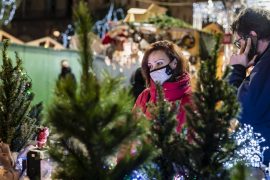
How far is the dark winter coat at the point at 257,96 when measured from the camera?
241cm

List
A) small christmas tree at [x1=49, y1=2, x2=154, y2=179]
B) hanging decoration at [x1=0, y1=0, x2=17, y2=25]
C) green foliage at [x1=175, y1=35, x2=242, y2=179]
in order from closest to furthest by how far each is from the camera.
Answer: small christmas tree at [x1=49, y1=2, x2=154, y2=179] → green foliage at [x1=175, y1=35, x2=242, y2=179] → hanging decoration at [x1=0, y1=0, x2=17, y2=25]

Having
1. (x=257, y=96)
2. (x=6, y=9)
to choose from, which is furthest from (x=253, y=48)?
(x=6, y=9)

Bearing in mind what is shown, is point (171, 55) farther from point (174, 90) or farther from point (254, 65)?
point (254, 65)

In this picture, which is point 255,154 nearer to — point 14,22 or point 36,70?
point 36,70

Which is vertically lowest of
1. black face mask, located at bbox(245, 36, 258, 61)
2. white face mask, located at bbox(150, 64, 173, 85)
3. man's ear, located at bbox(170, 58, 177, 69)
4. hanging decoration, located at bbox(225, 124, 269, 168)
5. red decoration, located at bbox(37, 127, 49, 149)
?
red decoration, located at bbox(37, 127, 49, 149)

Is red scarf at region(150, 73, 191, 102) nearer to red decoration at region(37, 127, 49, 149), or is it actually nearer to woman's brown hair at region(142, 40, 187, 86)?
woman's brown hair at region(142, 40, 187, 86)

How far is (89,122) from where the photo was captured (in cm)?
128

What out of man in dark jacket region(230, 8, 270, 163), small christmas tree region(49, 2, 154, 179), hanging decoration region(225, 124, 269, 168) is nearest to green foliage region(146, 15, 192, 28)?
man in dark jacket region(230, 8, 270, 163)

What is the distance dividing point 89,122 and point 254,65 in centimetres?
142

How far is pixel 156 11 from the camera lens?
13.3m

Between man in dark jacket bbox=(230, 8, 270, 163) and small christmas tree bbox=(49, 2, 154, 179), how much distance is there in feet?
3.81

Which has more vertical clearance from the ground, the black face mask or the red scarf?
the black face mask

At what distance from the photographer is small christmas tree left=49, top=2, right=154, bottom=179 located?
129cm

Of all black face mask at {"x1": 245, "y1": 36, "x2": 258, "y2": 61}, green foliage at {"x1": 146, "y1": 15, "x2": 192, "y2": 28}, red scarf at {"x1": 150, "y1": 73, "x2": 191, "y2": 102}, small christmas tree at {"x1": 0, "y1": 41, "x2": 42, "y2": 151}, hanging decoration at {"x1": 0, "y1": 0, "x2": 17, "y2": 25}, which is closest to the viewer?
small christmas tree at {"x1": 0, "y1": 41, "x2": 42, "y2": 151}
